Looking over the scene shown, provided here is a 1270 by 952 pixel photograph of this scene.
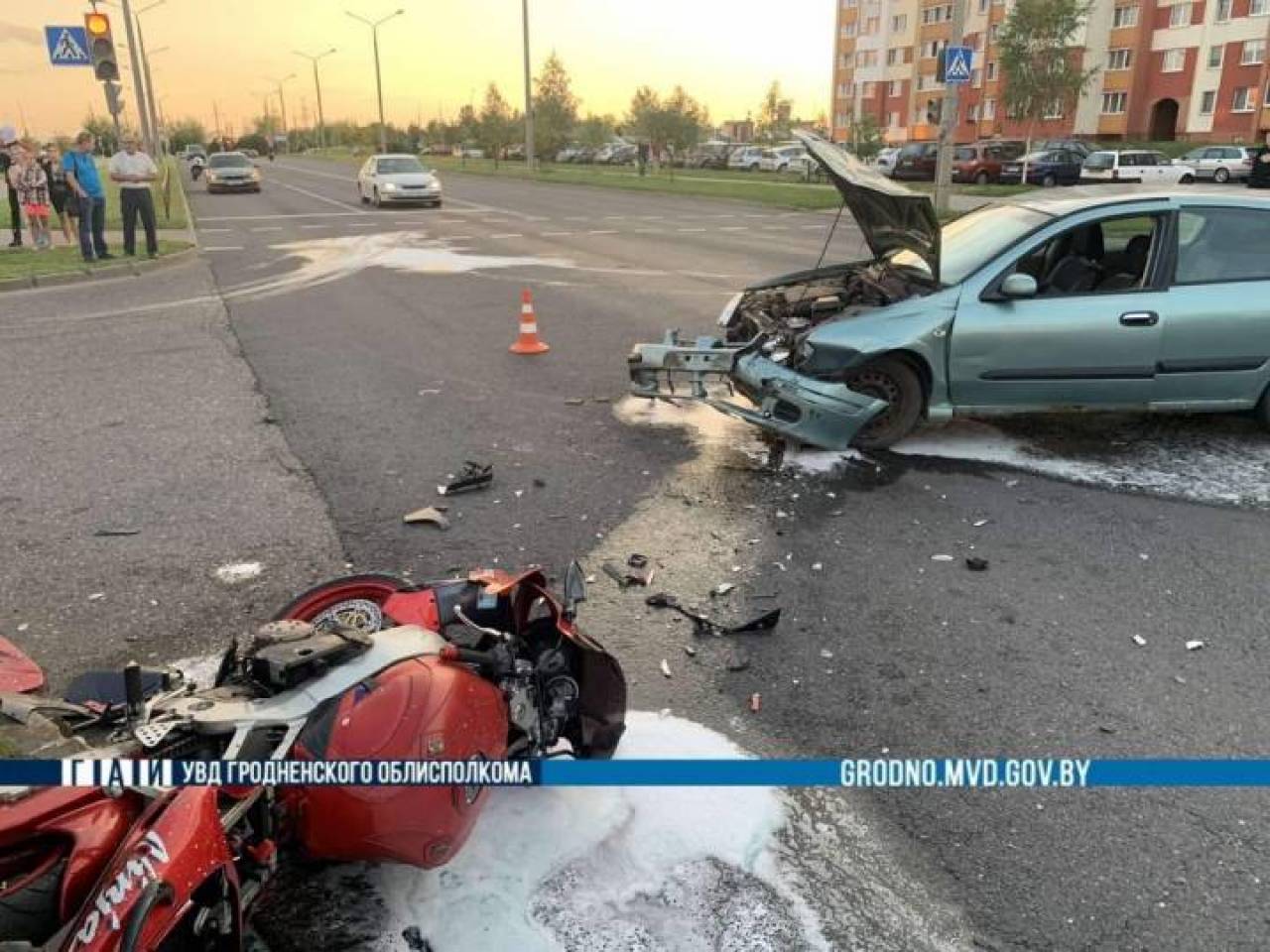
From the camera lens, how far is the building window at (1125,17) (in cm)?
6236

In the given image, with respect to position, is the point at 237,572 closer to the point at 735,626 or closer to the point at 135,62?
the point at 735,626

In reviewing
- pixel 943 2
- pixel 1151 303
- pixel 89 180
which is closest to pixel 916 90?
pixel 943 2

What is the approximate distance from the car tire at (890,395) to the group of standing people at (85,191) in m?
12.6

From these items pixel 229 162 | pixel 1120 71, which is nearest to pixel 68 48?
pixel 229 162

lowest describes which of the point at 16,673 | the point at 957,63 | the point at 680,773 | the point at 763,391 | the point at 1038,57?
the point at 763,391

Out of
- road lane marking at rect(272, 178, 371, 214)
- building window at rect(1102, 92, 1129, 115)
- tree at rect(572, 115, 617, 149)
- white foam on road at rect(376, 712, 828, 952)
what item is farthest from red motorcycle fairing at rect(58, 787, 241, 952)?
tree at rect(572, 115, 617, 149)

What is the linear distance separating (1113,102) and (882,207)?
2705 inches

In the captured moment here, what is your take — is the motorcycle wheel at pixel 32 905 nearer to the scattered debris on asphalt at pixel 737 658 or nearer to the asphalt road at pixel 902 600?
the asphalt road at pixel 902 600

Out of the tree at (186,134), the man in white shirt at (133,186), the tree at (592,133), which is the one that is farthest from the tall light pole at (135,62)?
the tree at (186,134)

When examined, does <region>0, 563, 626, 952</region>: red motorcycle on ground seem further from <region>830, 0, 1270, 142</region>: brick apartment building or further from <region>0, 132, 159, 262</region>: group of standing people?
<region>830, 0, 1270, 142</region>: brick apartment building

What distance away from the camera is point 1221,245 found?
6.29 meters

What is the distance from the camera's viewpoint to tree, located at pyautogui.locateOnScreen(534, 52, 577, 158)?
64.2 m

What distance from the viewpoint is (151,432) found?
22.7 feet

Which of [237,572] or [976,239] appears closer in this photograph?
[237,572]
